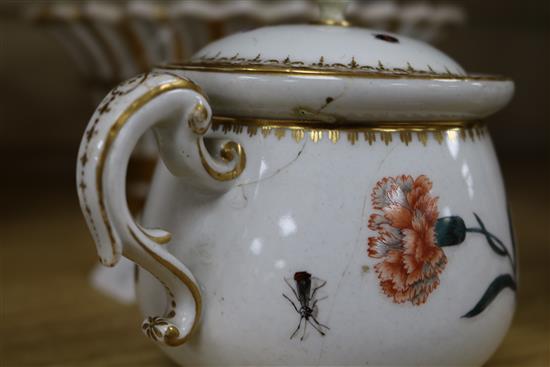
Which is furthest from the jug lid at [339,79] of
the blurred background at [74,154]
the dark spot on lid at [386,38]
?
the blurred background at [74,154]

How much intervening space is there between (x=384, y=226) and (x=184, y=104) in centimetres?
12

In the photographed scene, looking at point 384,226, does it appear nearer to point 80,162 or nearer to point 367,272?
point 367,272

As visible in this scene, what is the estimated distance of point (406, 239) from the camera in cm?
43

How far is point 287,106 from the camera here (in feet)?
1.38

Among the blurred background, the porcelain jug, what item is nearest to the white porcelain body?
the porcelain jug

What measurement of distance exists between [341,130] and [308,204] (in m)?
0.04

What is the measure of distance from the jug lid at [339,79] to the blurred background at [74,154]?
0.65 ft

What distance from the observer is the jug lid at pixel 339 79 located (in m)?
0.41

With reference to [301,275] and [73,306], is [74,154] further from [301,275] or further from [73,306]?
[301,275]

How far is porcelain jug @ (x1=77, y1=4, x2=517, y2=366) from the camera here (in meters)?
0.41

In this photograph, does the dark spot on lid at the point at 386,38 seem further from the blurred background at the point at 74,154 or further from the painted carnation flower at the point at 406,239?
the blurred background at the point at 74,154

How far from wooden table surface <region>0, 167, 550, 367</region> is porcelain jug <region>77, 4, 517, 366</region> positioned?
13 centimetres

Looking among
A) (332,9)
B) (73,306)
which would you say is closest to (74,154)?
(73,306)

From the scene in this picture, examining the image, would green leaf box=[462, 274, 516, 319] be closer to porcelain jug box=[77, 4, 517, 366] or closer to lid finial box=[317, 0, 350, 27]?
porcelain jug box=[77, 4, 517, 366]
